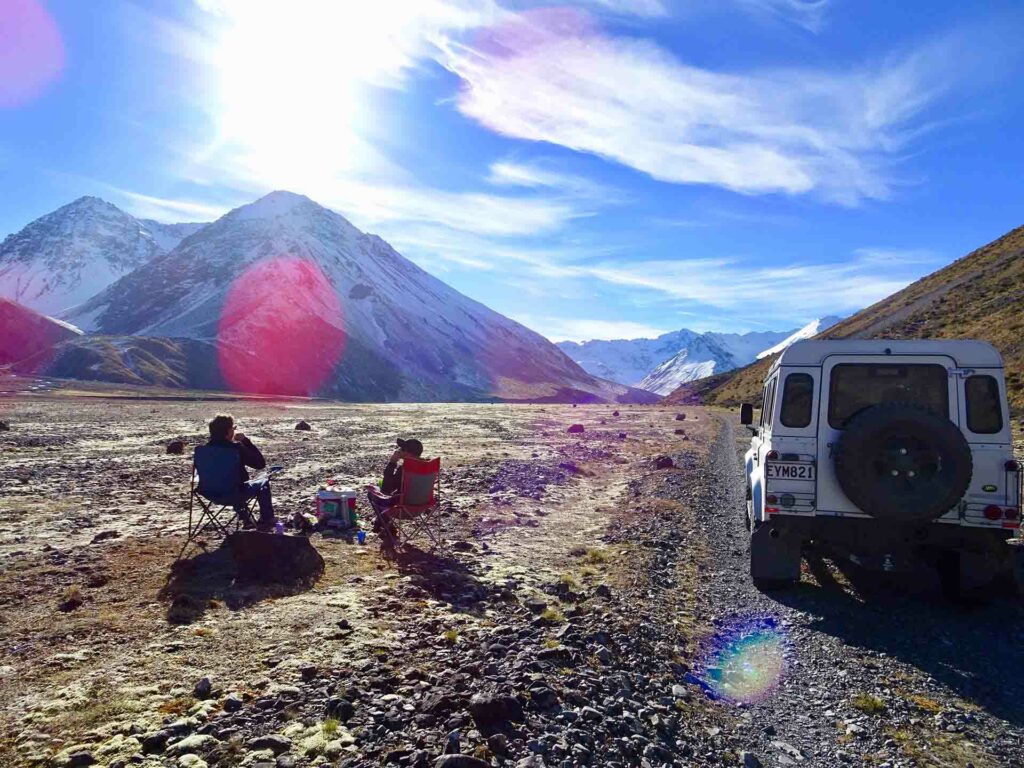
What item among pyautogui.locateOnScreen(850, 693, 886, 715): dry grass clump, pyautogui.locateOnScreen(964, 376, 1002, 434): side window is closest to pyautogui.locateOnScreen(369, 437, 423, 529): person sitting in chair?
pyautogui.locateOnScreen(850, 693, 886, 715): dry grass clump

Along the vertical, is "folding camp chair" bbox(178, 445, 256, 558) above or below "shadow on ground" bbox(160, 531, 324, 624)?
above

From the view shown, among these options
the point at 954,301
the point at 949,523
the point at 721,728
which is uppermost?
the point at 954,301

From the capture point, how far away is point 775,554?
9648 millimetres

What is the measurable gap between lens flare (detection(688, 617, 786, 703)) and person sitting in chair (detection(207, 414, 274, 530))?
8348 mm

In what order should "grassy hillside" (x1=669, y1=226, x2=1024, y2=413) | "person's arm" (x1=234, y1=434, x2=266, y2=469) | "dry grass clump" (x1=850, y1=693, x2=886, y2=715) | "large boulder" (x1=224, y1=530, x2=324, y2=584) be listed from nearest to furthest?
"dry grass clump" (x1=850, y1=693, x2=886, y2=715)
"large boulder" (x1=224, y1=530, x2=324, y2=584)
"person's arm" (x1=234, y1=434, x2=266, y2=469)
"grassy hillside" (x1=669, y1=226, x2=1024, y2=413)

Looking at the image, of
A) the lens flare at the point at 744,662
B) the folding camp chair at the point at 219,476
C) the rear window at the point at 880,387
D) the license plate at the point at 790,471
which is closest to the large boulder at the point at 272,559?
the folding camp chair at the point at 219,476

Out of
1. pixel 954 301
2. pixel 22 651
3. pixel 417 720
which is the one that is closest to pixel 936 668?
pixel 417 720

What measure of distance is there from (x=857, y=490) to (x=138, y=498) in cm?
1637

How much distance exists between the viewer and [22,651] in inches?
264

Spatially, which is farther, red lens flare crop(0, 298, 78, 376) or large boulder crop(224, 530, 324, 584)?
red lens flare crop(0, 298, 78, 376)

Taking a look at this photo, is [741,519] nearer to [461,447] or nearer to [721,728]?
[721,728]

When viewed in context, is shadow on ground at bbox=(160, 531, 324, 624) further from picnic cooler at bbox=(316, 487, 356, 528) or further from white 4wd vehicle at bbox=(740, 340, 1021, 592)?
white 4wd vehicle at bbox=(740, 340, 1021, 592)

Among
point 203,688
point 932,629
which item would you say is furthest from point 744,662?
point 203,688

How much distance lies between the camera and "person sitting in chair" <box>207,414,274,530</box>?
36.3 ft
